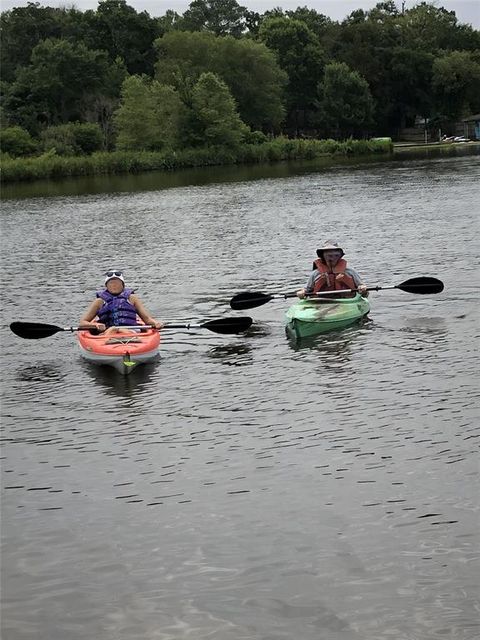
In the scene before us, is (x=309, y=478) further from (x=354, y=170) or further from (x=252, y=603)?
(x=354, y=170)

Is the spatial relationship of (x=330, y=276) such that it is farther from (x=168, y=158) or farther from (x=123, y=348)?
(x=168, y=158)

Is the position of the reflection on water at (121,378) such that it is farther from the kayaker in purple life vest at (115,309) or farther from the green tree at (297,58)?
the green tree at (297,58)

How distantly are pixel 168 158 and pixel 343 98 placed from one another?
3446cm

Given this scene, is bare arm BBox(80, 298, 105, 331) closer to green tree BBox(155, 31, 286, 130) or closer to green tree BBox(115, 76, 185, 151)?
green tree BBox(115, 76, 185, 151)

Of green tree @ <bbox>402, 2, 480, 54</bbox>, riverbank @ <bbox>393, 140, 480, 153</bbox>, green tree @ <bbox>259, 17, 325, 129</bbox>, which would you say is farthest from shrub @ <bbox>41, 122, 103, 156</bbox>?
green tree @ <bbox>402, 2, 480, 54</bbox>

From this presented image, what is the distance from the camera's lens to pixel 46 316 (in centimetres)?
2138

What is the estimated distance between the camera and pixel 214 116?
87500mm

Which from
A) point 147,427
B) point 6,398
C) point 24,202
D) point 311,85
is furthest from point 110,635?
point 311,85

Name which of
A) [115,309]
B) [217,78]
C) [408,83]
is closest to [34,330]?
[115,309]

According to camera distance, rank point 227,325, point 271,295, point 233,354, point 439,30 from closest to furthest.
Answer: point 233,354
point 227,325
point 271,295
point 439,30

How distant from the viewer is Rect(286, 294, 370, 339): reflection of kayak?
56.9 feet

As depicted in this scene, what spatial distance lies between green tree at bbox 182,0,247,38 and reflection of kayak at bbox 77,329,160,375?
143m

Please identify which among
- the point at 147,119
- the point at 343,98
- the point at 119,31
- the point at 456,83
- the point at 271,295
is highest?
the point at 119,31

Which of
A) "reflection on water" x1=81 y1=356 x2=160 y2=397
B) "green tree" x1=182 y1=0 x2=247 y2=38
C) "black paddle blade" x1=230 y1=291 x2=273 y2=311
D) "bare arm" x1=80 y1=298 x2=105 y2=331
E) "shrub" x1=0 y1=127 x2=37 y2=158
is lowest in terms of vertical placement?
"reflection on water" x1=81 y1=356 x2=160 y2=397
